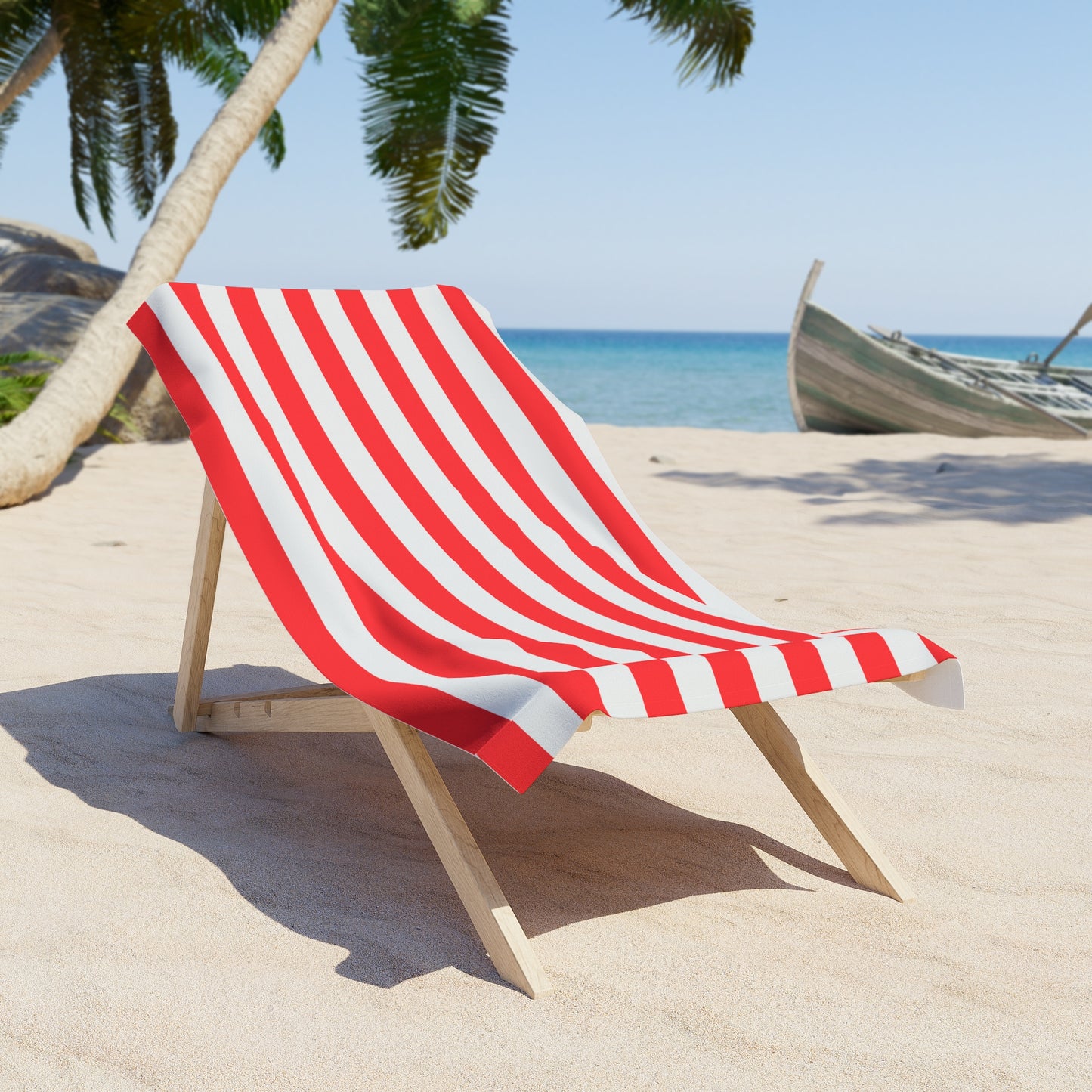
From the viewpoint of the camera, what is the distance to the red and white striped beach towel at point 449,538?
1.74m

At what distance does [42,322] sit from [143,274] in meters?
2.18

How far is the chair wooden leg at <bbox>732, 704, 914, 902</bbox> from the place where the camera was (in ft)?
6.58

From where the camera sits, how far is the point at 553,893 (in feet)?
6.52

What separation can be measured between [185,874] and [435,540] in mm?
849

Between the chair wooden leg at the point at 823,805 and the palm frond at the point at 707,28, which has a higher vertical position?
the palm frond at the point at 707,28

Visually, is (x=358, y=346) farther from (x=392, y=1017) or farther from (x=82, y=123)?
(x=82, y=123)

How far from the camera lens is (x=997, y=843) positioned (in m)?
2.19

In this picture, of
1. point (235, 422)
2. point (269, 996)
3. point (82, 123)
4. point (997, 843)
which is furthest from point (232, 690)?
point (82, 123)

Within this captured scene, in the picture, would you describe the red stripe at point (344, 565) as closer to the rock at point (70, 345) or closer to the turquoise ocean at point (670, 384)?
the rock at point (70, 345)

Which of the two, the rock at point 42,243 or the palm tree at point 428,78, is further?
the rock at point 42,243

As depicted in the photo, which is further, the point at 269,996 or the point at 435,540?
the point at 435,540

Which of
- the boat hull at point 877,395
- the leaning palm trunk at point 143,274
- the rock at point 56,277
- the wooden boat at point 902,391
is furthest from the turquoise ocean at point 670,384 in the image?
the leaning palm trunk at point 143,274

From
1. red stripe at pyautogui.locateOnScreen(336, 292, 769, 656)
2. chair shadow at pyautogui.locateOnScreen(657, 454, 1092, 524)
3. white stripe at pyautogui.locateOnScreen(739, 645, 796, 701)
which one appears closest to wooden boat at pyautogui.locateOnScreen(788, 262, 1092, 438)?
chair shadow at pyautogui.locateOnScreen(657, 454, 1092, 524)

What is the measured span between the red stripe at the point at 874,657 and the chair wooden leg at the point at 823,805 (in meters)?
0.27
